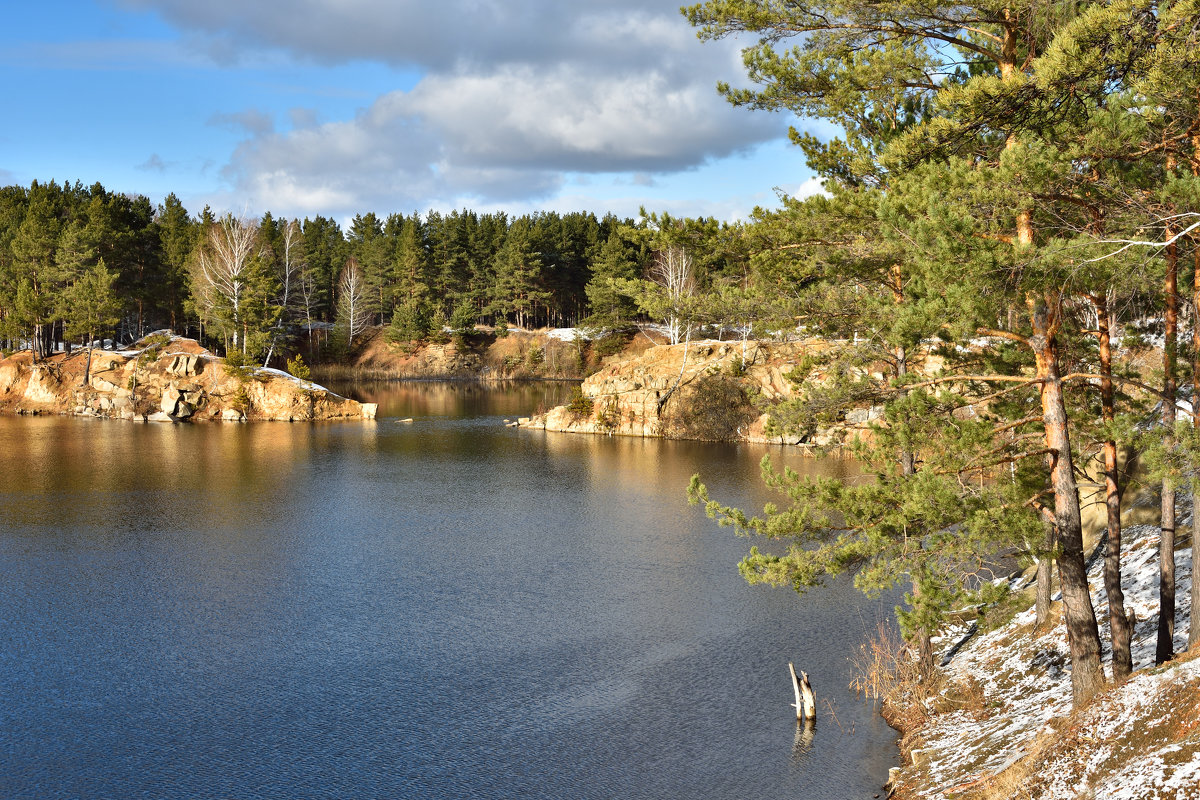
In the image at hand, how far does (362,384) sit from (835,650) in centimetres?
8053

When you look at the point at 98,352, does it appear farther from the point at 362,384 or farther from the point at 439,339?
the point at 439,339

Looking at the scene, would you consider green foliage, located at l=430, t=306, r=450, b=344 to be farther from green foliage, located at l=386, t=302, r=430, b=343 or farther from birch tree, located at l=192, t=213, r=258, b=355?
birch tree, located at l=192, t=213, r=258, b=355

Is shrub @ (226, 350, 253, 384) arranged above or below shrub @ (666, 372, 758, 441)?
above

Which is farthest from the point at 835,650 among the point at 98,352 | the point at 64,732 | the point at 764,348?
the point at 98,352

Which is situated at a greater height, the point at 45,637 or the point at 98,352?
the point at 98,352

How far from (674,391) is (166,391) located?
125 ft

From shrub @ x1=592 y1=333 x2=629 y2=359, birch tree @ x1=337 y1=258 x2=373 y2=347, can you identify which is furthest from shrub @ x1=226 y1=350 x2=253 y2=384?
shrub @ x1=592 y1=333 x2=629 y2=359

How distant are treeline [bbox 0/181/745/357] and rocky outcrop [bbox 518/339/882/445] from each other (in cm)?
626

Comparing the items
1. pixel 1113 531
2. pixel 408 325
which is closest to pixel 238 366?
pixel 408 325

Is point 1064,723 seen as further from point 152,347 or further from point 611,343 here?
point 611,343

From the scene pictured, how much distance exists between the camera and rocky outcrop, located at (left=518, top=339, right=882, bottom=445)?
179 feet

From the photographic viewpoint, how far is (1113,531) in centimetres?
1284

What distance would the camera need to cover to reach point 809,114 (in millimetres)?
17125

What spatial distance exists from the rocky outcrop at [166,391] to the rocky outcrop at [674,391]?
17.2m
